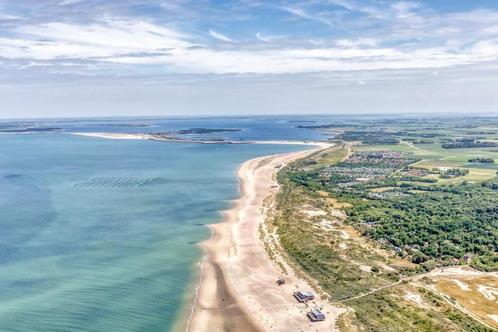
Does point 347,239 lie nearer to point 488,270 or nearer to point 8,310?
point 488,270

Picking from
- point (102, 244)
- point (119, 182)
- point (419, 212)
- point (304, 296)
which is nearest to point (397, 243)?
point (419, 212)

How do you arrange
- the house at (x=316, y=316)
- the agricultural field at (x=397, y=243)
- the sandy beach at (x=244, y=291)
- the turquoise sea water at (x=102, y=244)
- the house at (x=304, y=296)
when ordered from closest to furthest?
1. the house at (x=316, y=316)
2. the sandy beach at (x=244, y=291)
3. the agricultural field at (x=397, y=243)
4. the turquoise sea water at (x=102, y=244)
5. the house at (x=304, y=296)

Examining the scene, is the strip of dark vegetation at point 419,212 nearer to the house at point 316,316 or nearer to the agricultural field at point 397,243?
the agricultural field at point 397,243

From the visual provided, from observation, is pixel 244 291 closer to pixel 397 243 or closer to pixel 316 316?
pixel 316 316

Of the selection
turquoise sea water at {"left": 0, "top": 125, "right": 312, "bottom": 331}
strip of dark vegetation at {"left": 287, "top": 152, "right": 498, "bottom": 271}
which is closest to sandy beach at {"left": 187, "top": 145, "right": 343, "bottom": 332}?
turquoise sea water at {"left": 0, "top": 125, "right": 312, "bottom": 331}

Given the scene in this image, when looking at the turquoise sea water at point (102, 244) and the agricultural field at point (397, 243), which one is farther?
the turquoise sea water at point (102, 244)

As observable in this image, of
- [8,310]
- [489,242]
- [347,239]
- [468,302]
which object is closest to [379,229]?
[347,239]

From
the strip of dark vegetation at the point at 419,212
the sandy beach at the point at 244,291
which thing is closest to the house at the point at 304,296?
the sandy beach at the point at 244,291
